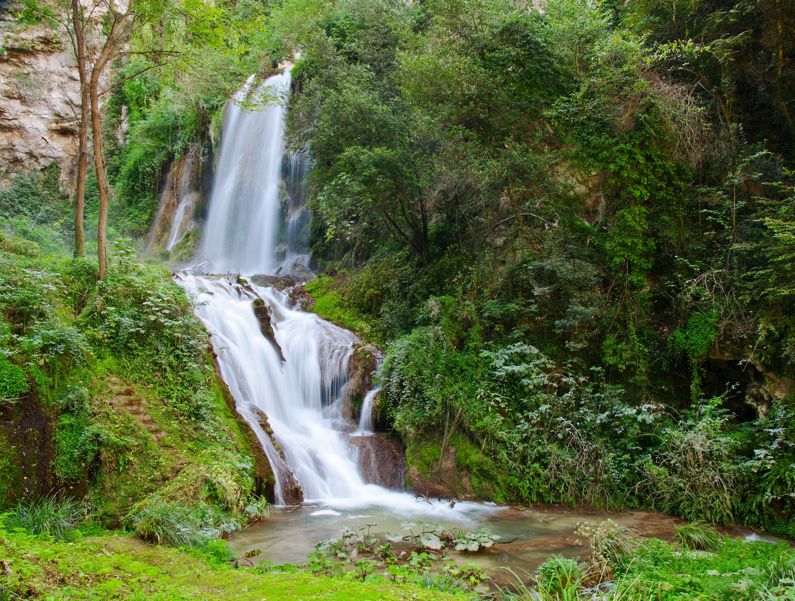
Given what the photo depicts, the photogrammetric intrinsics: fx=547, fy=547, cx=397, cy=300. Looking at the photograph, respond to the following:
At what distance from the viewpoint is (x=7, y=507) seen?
18.8 ft

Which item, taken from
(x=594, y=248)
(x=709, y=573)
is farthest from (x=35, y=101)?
(x=709, y=573)

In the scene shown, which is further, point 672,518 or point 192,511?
point 672,518

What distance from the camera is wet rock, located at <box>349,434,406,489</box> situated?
9.58 meters

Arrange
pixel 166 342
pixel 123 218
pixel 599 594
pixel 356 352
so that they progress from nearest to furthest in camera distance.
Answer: pixel 599 594 < pixel 166 342 < pixel 356 352 < pixel 123 218

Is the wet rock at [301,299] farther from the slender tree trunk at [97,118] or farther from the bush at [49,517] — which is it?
the bush at [49,517]

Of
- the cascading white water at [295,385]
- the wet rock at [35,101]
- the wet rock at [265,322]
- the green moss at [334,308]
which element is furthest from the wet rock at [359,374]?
the wet rock at [35,101]

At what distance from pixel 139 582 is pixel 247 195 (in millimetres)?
17969

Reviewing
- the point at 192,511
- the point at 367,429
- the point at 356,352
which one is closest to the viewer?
the point at 192,511

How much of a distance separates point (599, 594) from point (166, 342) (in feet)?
22.8

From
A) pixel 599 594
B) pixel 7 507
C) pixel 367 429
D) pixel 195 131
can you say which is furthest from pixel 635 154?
pixel 195 131

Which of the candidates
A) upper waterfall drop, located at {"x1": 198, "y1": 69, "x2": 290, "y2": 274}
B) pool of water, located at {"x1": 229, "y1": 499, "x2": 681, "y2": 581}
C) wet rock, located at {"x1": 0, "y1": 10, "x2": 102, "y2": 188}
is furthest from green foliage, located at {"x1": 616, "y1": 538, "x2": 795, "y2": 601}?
wet rock, located at {"x1": 0, "y1": 10, "x2": 102, "y2": 188}

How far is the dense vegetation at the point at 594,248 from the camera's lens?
27.7 feet

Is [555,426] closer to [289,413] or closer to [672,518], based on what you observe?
[672,518]

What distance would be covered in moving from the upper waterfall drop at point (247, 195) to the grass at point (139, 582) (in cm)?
1511
